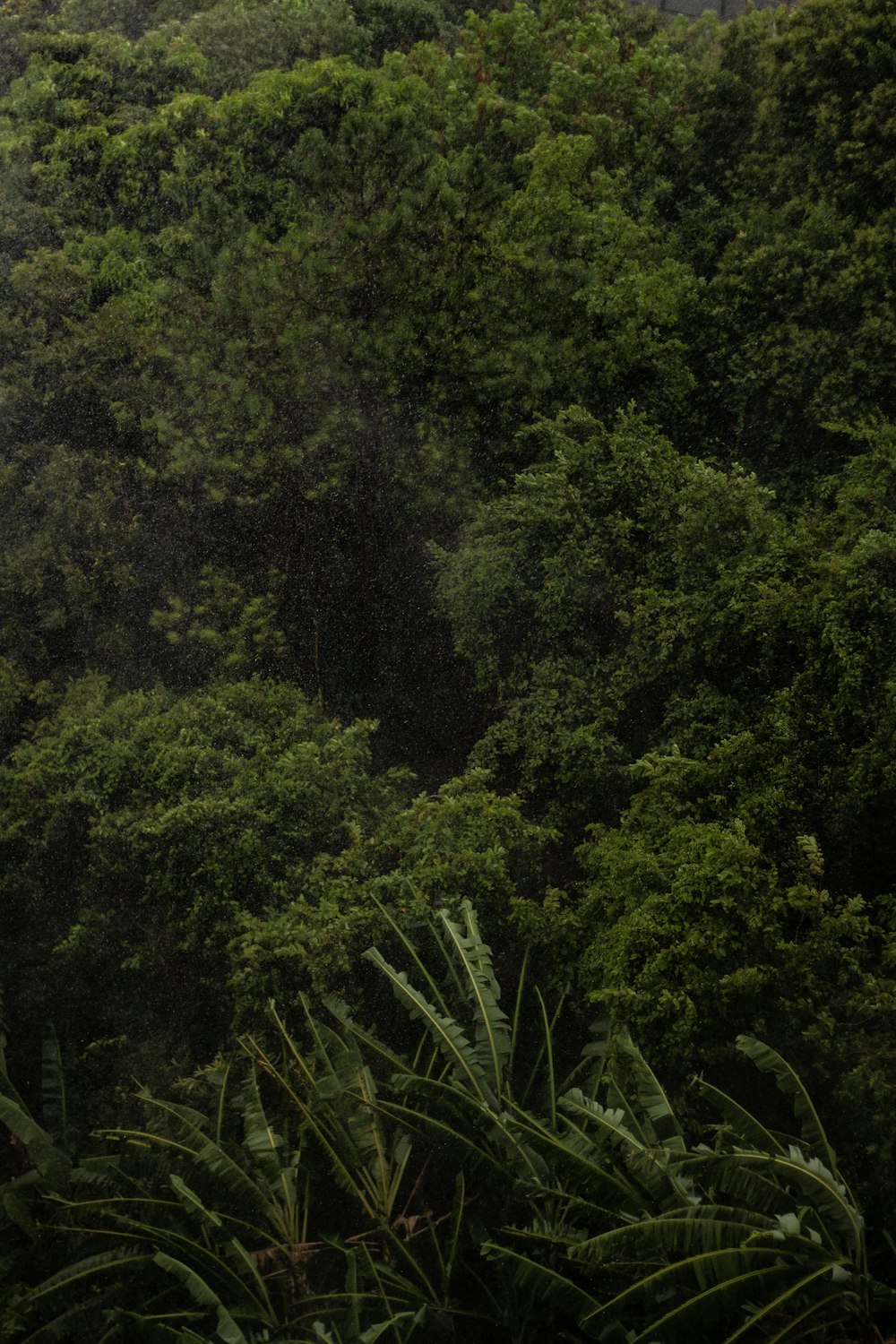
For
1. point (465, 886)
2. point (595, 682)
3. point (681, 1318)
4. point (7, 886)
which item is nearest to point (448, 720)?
point (595, 682)

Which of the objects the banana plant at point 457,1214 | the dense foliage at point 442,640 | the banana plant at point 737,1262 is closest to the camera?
the banana plant at point 737,1262

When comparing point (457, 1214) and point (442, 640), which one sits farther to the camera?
point (442, 640)

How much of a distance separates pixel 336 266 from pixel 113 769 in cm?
652

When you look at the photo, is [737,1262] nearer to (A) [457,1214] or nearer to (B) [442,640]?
(A) [457,1214]

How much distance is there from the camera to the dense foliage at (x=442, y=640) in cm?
607

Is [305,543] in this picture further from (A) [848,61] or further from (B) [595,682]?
(A) [848,61]

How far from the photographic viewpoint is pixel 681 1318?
4.50m

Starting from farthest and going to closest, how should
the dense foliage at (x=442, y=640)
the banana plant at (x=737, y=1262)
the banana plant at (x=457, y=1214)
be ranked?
the dense foliage at (x=442, y=640) < the banana plant at (x=457, y=1214) < the banana plant at (x=737, y=1262)

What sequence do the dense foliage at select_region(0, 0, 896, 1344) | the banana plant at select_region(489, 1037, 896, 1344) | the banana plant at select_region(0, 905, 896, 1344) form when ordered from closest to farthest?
the banana plant at select_region(489, 1037, 896, 1344) < the banana plant at select_region(0, 905, 896, 1344) < the dense foliage at select_region(0, 0, 896, 1344)

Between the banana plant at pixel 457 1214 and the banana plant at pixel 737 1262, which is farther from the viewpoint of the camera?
the banana plant at pixel 457 1214

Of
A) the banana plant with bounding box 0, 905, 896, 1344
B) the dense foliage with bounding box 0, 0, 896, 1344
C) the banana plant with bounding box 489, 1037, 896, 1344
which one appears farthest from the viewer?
the dense foliage with bounding box 0, 0, 896, 1344

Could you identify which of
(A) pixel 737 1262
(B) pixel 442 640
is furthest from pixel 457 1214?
(B) pixel 442 640

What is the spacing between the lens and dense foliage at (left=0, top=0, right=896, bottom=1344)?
19.9 feet

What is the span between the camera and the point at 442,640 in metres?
12.4
